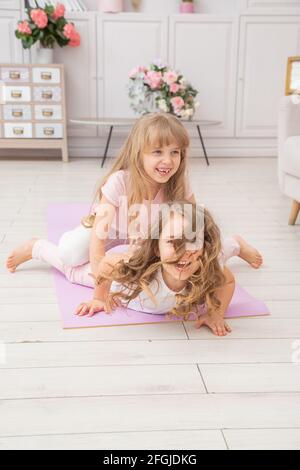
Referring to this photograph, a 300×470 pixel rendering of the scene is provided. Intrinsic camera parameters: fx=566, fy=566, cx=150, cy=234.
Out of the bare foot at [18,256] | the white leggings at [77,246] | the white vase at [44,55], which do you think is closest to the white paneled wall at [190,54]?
the white vase at [44,55]

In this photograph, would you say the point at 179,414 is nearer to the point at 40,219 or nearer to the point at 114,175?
the point at 114,175

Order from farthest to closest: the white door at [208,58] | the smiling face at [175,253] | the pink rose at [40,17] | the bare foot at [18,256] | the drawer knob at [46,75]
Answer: the white door at [208,58]
the drawer knob at [46,75]
the pink rose at [40,17]
the bare foot at [18,256]
the smiling face at [175,253]

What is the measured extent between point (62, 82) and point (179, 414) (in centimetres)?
344

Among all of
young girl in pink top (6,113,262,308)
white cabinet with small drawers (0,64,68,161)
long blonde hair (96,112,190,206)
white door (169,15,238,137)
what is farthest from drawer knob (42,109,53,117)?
long blonde hair (96,112,190,206)

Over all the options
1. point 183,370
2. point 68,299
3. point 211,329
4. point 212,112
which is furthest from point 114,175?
point 212,112

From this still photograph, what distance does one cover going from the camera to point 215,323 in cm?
137

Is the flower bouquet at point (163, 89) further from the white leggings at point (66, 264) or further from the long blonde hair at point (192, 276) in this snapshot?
the long blonde hair at point (192, 276)

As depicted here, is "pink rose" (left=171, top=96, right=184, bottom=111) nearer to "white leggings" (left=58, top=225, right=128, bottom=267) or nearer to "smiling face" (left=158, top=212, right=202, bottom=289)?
"white leggings" (left=58, top=225, right=128, bottom=267)

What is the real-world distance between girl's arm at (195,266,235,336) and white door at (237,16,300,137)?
10.8ft

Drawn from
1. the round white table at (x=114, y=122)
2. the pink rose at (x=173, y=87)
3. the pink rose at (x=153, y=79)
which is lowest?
the round white table at (x=114, y=122)

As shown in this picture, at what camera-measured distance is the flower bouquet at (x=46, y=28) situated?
3.96m

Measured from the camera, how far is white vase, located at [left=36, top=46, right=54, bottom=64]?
407 centimetres

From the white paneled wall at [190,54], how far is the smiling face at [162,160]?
302 centimetres

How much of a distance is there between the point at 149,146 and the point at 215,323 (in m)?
0.48
